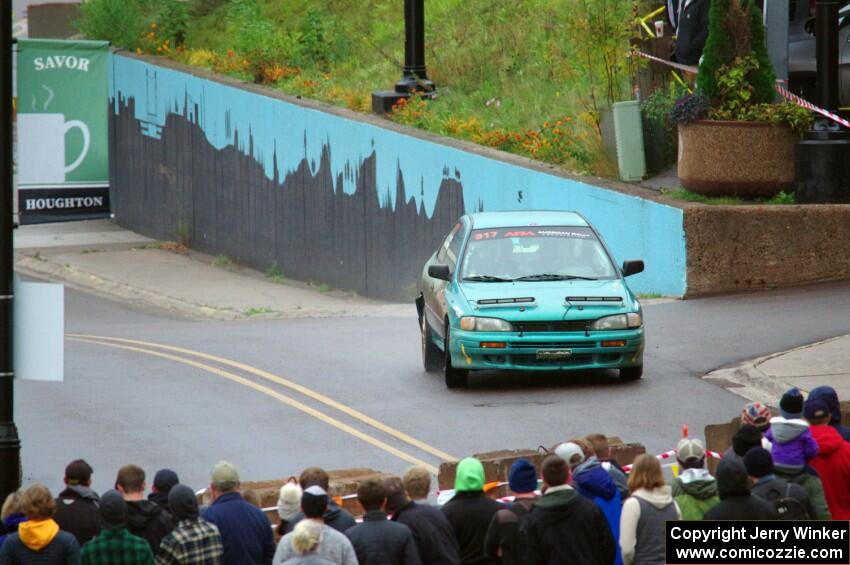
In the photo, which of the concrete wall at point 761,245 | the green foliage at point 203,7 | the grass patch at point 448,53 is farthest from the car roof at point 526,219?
the green foliage at point 203,7

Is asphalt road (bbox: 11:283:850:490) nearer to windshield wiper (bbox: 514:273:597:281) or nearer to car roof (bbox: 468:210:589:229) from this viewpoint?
windshield wiper (bbox: 514:273:597:281)

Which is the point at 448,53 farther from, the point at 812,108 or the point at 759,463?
the point at 759,463

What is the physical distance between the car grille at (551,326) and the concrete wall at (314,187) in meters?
5.97

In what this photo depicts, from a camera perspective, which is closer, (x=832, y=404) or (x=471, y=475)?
(x=471, y=475)

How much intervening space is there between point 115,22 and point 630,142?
59.8ft

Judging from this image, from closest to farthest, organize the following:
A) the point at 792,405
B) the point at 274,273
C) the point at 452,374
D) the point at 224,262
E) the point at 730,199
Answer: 1. the point at 792,405
2. the point at 452,374
3. the point at 730,199
4. the point at 274,273
5. the point at 224,262

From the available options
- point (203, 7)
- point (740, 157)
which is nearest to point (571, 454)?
point (740, 157)

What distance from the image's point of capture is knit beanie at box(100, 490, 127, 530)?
26.0ft

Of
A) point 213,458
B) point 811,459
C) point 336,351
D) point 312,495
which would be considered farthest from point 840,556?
point 336,351

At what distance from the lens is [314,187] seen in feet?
Answer: 99.4

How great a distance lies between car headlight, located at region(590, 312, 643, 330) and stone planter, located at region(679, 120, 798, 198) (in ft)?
20.9

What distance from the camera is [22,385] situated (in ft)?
56.5

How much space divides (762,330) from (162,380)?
6741 millimetres

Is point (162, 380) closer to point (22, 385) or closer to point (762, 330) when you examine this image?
point (22, 385)
